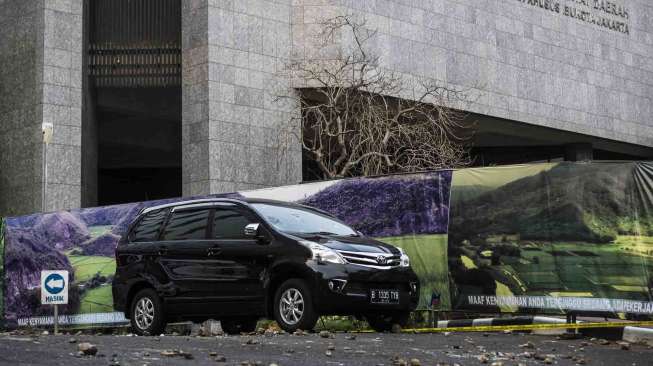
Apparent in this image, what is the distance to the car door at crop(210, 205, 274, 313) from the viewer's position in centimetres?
1320

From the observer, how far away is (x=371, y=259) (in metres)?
13.1

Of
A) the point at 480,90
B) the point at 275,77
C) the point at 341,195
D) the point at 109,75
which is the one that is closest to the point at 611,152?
the point at 480,90

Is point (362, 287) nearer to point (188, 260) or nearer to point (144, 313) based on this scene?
point (188, 260)

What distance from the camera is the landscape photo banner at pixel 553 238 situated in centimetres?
1262

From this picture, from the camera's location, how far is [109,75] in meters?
29.4

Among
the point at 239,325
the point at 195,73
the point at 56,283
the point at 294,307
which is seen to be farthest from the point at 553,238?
the point at 195,73

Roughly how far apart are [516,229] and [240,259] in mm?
3457

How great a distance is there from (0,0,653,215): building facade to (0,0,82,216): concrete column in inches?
1.3

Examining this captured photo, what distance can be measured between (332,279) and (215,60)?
1657cm

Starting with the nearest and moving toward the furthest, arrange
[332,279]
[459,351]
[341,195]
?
1. [459,351]
2. [332,279]
3. [341,195]

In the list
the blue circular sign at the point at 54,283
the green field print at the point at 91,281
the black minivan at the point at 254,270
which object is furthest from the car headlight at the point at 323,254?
the blue circular sign at the point at 54,283

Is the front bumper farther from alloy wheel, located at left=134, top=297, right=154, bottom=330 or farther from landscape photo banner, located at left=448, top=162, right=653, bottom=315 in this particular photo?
alloy wheel, located at left=134, top=297, right=154, bottom=330

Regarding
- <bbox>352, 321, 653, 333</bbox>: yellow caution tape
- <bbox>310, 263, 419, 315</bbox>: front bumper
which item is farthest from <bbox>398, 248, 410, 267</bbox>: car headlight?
<bbox>352, 321, 653, 333</bbox>: yellow caution tape

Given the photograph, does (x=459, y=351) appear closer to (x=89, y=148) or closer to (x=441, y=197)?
(x=441, y=197)
